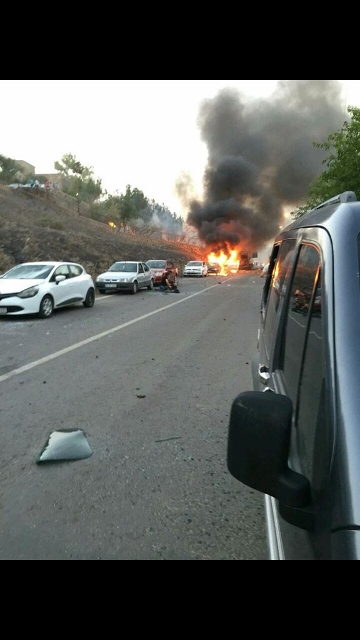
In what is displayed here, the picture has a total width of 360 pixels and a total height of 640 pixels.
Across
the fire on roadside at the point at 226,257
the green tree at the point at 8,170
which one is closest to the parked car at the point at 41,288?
the fire on roadside at the point at 226,257

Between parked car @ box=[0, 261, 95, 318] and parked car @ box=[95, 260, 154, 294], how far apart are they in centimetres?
470

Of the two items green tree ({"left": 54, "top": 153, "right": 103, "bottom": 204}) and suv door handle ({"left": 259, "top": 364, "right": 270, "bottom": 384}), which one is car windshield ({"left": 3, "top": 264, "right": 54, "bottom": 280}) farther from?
green tree ({"left": 54, "top": 153, "right": 103, "bottom": 204})

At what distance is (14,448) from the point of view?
3.71 m

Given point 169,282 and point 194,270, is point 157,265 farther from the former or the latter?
point 194,270

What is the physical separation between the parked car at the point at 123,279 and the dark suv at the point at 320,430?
54.6 ft

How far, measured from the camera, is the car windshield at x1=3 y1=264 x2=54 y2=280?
11375 millimetres

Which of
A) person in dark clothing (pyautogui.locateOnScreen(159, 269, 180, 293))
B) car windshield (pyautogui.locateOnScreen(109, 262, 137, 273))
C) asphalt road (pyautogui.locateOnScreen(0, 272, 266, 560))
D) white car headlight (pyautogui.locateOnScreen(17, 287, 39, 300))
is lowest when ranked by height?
asphalt road (pyautogui.locateOnScreen(0, 272, 266, 560))

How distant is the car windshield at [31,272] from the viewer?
37.3 feet

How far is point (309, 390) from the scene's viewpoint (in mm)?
1473

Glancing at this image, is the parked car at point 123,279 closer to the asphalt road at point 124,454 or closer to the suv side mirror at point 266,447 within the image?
the asphalt road at point 124,454

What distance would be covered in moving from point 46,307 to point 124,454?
324 inches

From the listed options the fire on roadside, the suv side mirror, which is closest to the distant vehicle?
the fire on roadside

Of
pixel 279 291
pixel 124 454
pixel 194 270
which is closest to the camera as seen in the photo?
pixel 279 291

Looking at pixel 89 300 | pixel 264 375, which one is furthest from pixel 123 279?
pixel 264 375
